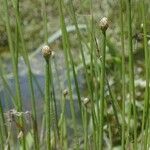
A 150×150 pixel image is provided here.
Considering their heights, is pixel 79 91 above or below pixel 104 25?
below

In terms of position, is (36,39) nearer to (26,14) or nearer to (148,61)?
(26,14)

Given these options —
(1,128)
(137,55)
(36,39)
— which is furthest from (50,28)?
(1,128)

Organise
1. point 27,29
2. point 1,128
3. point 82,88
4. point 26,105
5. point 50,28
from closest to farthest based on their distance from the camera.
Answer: point 1,128 → point 26,105 → point 82,88 → point 50,28 → point 27,29

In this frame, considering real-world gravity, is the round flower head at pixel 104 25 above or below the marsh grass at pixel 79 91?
above

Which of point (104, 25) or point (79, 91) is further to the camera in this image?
point (79, 91)

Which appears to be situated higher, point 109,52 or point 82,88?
point 109,52

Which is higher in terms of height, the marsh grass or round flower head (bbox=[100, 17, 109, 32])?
round flower head (bbox=[100, 17, 109, 32])

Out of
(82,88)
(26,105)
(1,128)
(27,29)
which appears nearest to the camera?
(1,128)

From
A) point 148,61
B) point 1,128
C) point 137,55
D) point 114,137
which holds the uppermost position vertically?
point 148,61

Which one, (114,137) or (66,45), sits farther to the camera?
(114,137)
